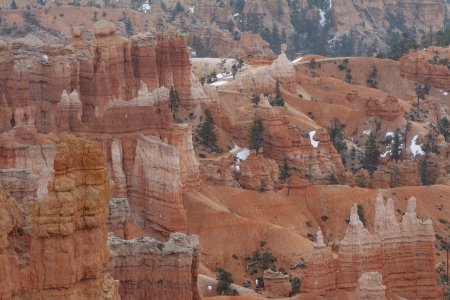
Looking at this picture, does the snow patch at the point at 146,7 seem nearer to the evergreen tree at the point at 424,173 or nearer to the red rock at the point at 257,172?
the evergreen tree at the point at 424,173

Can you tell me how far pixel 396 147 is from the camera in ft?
333

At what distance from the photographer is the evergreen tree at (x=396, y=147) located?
101 metres

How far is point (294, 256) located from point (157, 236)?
7932mm

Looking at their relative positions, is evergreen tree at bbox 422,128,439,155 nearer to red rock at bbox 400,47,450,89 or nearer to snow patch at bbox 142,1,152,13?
red rock at bbox 400,47,450,89

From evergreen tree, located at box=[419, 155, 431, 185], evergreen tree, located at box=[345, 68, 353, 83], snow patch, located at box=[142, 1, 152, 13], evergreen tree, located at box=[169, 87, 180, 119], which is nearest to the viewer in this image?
evergreen tree, located at box=[169, 87, 180, 119]

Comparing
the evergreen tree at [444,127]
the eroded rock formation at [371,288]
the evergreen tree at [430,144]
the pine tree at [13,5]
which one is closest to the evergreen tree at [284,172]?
the evergreen tree at [430,144]

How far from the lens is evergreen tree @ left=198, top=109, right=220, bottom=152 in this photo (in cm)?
8938

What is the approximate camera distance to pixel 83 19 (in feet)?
536

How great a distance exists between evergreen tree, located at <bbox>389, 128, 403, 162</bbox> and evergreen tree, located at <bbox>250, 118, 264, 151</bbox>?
12.3 metres

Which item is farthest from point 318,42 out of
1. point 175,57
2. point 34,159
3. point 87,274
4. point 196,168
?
point 87,274

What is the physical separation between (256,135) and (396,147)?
47.6 feet

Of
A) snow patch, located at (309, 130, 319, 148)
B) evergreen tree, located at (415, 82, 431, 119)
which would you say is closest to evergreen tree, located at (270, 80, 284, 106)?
snow patch, located at (309, 130, 319, 148)

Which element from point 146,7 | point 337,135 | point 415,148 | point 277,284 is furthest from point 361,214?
point 146,7

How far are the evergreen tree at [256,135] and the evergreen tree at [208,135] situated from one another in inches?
117
